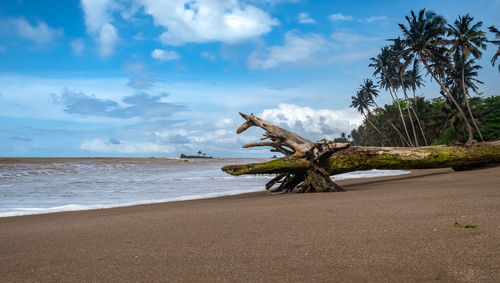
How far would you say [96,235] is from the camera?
3.85 meters

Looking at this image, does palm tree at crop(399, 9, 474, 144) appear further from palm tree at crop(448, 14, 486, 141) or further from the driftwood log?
the driftwood log

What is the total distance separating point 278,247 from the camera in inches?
110

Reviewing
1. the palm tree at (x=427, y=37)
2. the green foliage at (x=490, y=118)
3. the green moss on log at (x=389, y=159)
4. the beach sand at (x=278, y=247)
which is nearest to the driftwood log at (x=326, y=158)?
the green moss on log at (x=389, y=159)

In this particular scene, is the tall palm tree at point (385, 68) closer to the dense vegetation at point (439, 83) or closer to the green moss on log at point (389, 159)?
the dense vegetation at point (439, 83)

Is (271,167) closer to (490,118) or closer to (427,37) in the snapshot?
(427,37)

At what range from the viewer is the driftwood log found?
8492 millimetres

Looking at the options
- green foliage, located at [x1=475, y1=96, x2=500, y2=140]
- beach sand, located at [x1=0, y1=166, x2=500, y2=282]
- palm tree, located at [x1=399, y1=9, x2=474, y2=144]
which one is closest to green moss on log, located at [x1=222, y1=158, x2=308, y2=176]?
beach sand, located at [x1=0, y1=166, x2=500, y2=282]

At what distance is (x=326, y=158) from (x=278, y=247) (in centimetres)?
667

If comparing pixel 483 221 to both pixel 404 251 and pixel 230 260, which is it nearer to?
pixel 404 251

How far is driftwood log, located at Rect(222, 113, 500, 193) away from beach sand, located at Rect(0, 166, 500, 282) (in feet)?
12.7

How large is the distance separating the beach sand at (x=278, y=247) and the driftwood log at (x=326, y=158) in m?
3.87

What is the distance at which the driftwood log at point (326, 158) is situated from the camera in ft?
27.9

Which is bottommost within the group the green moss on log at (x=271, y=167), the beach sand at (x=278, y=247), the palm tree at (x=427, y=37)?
the beach sand at (x=278, y=247)

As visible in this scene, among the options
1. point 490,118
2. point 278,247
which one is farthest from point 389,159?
point 490,118
